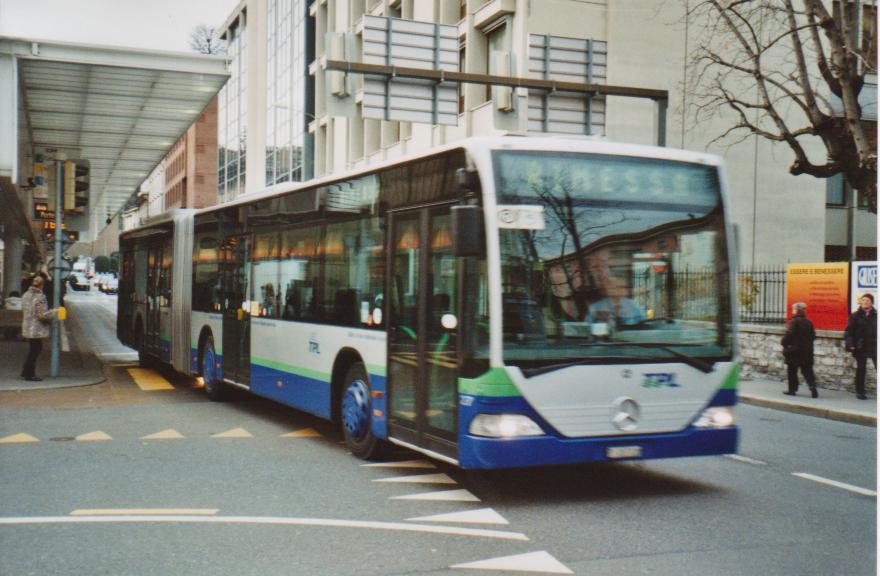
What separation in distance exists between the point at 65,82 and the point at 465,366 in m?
14.6

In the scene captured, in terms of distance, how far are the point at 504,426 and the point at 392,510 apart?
1.07 metres

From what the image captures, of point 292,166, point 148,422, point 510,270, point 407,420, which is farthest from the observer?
point 292,166

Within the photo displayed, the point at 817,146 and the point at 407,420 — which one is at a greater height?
the point at 817,146

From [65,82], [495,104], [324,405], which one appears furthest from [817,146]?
[324,405]

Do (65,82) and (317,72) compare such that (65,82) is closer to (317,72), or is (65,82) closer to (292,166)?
(317,72)

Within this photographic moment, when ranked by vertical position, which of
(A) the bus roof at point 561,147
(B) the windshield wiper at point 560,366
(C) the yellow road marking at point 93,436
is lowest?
(C) the yellow road marking at point 93,436

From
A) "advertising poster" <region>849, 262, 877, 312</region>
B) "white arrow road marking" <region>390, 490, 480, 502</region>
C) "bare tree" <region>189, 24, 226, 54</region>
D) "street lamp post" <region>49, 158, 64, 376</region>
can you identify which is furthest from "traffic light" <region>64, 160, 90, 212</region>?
"bare tree" <region>189, 24, 226, 54</region>

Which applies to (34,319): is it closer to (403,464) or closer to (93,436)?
(93,436)

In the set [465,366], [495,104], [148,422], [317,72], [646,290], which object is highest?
[317,72]

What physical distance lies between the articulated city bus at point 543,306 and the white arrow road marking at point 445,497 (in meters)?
0.33

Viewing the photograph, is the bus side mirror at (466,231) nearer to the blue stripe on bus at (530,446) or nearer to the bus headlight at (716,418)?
the blue stripe on bus at (530,446)

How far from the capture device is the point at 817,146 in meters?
30.4

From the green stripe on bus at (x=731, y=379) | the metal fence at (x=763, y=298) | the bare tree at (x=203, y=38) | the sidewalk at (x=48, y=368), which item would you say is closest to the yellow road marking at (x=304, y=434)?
the green stripe on bus at (x=731, y=379)

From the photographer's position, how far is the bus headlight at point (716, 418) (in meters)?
8.05
